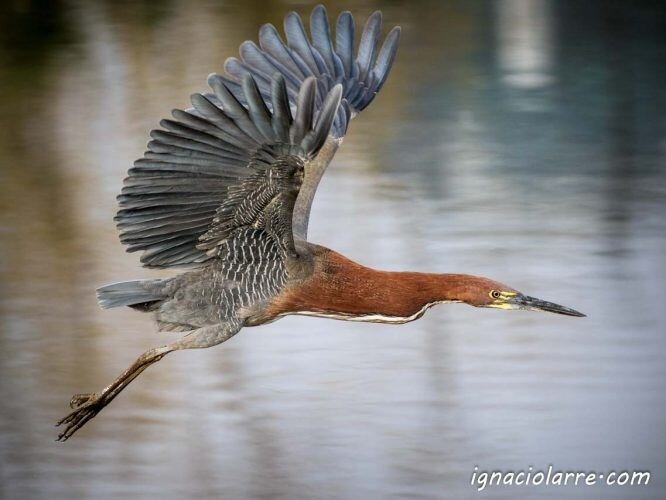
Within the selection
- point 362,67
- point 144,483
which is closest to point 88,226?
point 144,483

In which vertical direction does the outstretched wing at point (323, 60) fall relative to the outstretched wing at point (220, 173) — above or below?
above

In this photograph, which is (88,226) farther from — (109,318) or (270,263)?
(270,263)

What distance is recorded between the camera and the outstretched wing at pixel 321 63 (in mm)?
5090

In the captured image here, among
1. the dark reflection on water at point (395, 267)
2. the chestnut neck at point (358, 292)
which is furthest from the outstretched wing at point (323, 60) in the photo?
A: the dark reflection on water at point (395, 267)

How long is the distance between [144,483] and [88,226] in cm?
216

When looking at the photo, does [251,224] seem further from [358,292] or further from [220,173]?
[358,292]

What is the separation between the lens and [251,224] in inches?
178

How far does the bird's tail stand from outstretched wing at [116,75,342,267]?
0.09 metres

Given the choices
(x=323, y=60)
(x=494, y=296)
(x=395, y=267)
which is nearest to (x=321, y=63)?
(x=323, y=60)

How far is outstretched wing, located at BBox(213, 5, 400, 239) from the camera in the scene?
5.09 metres

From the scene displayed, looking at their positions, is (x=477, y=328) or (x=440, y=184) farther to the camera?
(x=440, y=184)

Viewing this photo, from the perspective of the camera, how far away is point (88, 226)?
750 centimetres

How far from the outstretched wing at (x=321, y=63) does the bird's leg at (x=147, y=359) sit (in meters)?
0.54

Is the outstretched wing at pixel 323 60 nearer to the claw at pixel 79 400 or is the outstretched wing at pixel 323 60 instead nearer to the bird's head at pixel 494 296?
the bird's head at pixel 494 296
